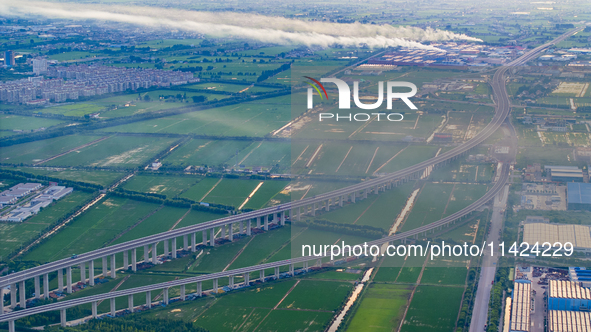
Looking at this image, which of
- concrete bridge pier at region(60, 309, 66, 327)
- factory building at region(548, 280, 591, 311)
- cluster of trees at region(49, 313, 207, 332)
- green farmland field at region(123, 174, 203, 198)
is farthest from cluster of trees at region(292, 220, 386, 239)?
concrete bridge pier at region(60, 309, 66, 327)

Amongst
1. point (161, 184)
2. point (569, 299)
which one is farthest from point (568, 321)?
point (161, 184)

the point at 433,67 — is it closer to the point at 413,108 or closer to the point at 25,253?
the point at 413,108

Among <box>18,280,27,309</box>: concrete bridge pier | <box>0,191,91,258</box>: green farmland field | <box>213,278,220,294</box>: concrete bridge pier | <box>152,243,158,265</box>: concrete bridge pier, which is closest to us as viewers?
<box>18,280,27,309</box>: concrete bridge pier

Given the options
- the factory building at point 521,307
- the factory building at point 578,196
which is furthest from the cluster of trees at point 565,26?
the factory building at point 521,307

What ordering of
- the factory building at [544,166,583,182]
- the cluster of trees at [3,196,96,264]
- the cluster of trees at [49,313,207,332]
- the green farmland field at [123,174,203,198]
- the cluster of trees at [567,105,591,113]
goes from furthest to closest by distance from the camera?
the cluster of trees at [567,105,591,113] → the factory building at [544,166,583,182] → the green farmland field at [123,174,203,198] → the cluster of trees at [3,196,96,264] → the cluster of trees at [49,313,207,332]

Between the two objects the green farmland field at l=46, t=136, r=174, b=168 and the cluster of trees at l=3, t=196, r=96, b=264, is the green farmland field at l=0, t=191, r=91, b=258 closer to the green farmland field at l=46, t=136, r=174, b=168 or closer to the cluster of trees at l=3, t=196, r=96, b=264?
the cluster of trees at l=3, t=196, r=96, b=264

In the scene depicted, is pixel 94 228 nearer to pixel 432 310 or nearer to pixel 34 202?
pixel 34 202

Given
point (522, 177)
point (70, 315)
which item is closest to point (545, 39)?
point (522, 177)

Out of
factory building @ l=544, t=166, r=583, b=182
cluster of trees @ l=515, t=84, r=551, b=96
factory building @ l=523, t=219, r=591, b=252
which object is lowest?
factory building @ l=523, t=219, r=591, b=252
